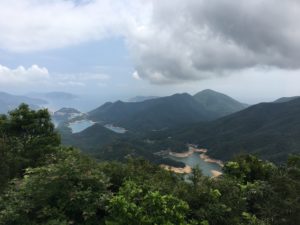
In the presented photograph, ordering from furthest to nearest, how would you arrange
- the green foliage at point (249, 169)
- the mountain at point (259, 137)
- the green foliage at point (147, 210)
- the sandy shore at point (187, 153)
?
the sandy shore at point (187, 153) → the mountain at point (259, 137) → the green foliage at point (249, 169) → the green foliage at point (147, 210)

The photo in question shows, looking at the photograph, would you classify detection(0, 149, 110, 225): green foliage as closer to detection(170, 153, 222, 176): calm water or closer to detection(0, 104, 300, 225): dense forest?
detection(0, 104, 300, 225): dense forest

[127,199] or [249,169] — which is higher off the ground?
[127,199]

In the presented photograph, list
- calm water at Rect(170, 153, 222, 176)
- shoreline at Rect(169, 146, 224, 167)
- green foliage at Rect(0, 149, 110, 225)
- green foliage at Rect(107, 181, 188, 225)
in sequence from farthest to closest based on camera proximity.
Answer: shoreline at Rect(169, 146, 224, 167) → calm water at Rect(170, 153, 222, 176) → green foliage at Rect(0, 149, 110, 225) → green foliage at Rect(107, 181, 188, 225)

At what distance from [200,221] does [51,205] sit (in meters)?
4.69

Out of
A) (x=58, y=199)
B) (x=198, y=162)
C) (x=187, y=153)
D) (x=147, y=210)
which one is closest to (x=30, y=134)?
(x=58, y=199)

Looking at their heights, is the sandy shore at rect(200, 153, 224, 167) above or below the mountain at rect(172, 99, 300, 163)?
below

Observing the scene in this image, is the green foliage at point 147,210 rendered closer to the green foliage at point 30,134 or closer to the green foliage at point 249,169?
the green foliage at point 249,169

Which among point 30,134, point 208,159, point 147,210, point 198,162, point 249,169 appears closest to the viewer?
point 147,210

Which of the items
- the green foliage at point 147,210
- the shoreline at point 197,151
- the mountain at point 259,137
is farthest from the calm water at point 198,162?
the green foliage at point 147,210

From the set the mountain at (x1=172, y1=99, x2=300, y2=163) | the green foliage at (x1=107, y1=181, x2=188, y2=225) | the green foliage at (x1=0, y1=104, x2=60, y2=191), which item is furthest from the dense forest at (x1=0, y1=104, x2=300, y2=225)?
the mountain at (x1=172, y1=99, x2=300, y2=163)

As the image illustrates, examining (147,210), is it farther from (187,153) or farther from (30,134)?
(187,153)

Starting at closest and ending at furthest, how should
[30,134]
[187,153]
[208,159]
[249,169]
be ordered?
[249,169] → [30,134] → [208,159] → [187,153]

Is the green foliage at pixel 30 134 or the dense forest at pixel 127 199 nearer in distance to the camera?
the dense forest at pixel 127 199

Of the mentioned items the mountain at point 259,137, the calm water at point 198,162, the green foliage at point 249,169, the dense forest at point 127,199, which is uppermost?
the dense forest at point 127,199
